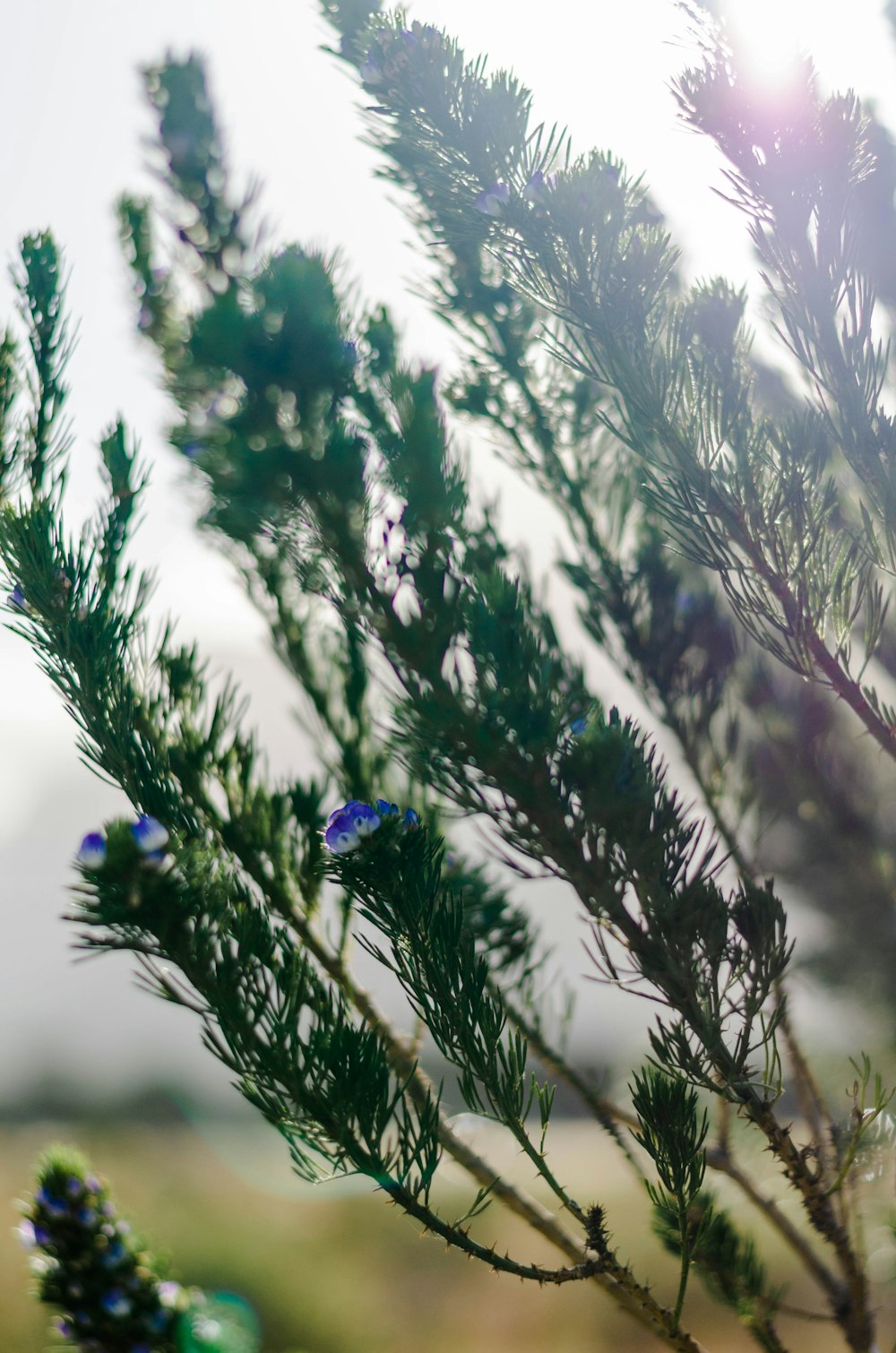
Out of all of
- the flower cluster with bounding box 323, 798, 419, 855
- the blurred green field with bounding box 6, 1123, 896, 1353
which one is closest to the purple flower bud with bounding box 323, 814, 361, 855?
the flower cluster with bounding box 323, 798, 419, 855

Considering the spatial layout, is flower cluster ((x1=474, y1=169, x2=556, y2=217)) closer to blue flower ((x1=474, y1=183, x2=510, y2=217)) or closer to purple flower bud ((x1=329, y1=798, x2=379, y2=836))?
blue flower ((x1=474, y1=183, x2=510, y2=217))

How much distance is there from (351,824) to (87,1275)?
1182mm

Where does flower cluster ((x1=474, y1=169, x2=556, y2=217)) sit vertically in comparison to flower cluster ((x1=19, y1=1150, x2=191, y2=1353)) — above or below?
above

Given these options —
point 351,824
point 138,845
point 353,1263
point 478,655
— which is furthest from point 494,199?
point 353,1263

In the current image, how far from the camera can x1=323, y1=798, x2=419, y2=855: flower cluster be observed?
1027 millimetres

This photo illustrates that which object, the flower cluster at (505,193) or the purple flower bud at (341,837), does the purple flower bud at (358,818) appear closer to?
the purple flower bud at (341,837)

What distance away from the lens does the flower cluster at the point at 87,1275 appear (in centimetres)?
155

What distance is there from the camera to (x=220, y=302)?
134 cm

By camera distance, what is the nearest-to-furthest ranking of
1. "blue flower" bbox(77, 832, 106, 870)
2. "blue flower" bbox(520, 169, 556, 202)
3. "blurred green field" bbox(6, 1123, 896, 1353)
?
1. "blue flower" bbox(77, 832, 106, 870)
2. "blue flower" bbox(520, 169, 556, 202)
3. "blurred green field" bbox(6, 1123, 896, 1353)

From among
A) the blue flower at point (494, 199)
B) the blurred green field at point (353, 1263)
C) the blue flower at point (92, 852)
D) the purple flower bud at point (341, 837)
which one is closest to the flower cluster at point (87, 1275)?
the blue flower at point (92, 852)

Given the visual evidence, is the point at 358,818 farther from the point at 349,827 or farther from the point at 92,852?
the point at 92,852

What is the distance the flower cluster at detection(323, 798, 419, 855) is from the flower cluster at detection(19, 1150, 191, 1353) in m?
1.06

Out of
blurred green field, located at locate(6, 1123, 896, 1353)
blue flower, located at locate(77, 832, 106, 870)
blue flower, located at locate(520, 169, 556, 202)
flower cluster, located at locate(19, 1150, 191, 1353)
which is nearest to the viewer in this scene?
blue flower, located at locate(77, 832, 106, 870)

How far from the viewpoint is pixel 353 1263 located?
12.6ft
